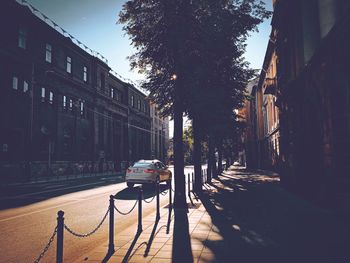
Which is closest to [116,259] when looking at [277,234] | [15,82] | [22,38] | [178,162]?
[277,234]

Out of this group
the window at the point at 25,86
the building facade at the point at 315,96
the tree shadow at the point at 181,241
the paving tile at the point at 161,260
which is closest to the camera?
the paving tile at the point at 161,260

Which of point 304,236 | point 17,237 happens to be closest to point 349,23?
point 304,236

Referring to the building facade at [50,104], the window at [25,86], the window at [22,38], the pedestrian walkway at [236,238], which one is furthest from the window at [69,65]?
the pedestrian walkway at [236,238]

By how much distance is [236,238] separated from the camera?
616 cm

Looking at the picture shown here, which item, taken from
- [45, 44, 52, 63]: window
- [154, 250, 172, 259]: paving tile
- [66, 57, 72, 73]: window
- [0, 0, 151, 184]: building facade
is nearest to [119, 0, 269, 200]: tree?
[154, 250, 172, 259]: paving tile

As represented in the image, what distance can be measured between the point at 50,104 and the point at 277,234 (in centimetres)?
2892

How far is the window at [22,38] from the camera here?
88.9 ft

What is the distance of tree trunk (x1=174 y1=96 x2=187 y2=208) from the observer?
10.6 m

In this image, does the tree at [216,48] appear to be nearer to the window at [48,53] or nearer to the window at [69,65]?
the window at [48,53]

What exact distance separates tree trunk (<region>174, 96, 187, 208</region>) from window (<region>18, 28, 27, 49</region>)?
21708 mm

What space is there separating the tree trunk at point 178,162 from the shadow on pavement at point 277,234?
94 cm

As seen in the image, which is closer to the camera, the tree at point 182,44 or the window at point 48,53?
the tree at point 182,44

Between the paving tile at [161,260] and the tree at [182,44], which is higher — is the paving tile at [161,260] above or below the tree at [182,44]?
below

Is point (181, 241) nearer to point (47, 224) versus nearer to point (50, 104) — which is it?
point (47, 224)
